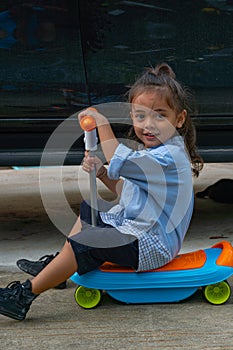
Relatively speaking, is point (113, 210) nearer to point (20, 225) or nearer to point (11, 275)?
point (11, 275)

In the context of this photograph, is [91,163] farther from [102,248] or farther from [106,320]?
[106,320]

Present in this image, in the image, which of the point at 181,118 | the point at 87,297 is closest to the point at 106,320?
the point at 87,297

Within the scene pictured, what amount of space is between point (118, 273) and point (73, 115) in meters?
1.01

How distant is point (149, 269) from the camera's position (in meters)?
3.14

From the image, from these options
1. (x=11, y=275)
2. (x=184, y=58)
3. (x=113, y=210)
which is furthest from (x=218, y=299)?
(x=184, y=58)

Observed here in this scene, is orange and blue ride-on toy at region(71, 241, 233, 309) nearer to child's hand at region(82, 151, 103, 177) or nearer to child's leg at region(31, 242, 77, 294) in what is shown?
child's leg at region(31, 242, 77, 294)

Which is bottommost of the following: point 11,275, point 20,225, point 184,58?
point 20,225

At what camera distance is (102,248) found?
10.1 ft

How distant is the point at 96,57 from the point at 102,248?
3.62 ft

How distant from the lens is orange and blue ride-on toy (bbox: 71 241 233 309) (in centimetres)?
313

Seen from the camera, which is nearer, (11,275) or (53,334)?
(53,334)

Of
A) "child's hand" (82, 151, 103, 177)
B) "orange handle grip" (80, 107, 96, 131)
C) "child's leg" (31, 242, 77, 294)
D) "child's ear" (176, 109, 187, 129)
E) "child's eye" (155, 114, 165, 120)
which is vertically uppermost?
"orange handle grip" (80, 107, 96, 131)

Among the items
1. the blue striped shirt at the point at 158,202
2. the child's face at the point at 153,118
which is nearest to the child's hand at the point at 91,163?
the blue striped shirt at the point at 158,202

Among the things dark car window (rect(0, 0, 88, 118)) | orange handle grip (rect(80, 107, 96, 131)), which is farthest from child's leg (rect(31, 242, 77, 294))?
dark car window (rect(0, 0, 88, 118))
